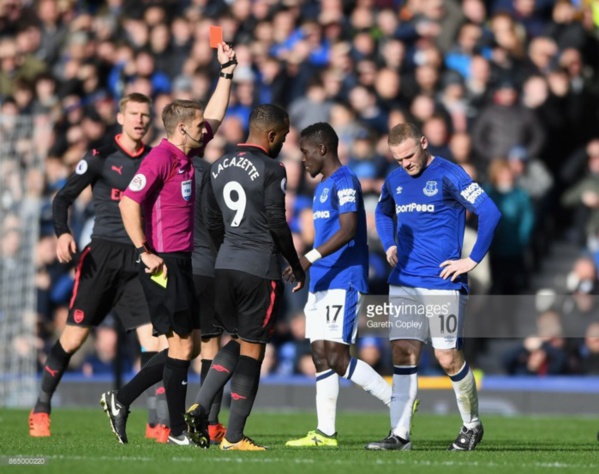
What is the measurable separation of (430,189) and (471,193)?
33cm

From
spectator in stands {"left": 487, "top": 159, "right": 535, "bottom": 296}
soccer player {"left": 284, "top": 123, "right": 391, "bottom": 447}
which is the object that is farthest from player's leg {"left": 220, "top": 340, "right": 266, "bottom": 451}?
spectator in stands {"left": 487, "top": 159, "right": 535, "bottom": 296}

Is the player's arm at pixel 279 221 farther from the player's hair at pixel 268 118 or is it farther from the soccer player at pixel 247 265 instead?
the player's hair at pixel 268 118

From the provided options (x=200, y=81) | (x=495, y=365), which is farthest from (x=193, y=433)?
(x=200, y=81)

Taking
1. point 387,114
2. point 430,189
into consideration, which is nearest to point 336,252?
point 430,189

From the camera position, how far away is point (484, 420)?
1440 centimetres

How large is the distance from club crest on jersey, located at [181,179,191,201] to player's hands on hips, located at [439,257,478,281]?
192 cm

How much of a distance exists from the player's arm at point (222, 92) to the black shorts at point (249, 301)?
1.66 meters

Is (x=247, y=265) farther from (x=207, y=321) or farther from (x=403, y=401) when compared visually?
(x=207, y=321)

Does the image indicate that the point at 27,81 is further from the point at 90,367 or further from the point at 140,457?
the point at 140,457

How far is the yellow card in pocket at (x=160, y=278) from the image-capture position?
9.45 meters

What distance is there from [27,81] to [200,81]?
390 centimetres

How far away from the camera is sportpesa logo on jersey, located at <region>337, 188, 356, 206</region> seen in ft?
32.3

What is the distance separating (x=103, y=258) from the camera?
1134 cm

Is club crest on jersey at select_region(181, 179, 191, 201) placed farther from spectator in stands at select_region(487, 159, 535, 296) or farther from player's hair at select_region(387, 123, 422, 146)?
spectator in stands at select_region(487, 159, 535, 296)
